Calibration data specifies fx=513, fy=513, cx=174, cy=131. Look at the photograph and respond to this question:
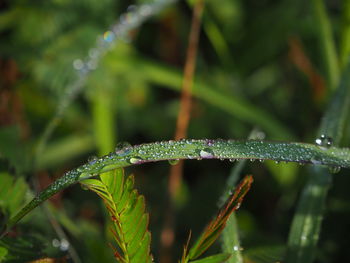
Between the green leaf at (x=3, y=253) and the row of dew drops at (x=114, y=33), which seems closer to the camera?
the green leaf at (x=3, y=253)

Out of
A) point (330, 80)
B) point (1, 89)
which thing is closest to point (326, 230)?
point (330, 80)

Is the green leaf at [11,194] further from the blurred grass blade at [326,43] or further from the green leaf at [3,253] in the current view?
the blurred grass blade at [326,43]

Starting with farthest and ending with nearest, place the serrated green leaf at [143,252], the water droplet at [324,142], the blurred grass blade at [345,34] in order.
Answer: the blurred grass blade at [345,34], the water droplet at [324,142], the serrated green leaf at [143,252]

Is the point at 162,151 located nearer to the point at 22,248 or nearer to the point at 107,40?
the point at 22,248

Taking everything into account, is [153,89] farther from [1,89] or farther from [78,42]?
[1,89]

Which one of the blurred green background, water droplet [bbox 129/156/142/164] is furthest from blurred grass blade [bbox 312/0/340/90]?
water droplet [bbox 129/156/142/164]

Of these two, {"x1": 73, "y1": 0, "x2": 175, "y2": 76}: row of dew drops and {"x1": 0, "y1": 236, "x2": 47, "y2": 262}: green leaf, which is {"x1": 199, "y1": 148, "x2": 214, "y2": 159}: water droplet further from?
{"x1": 73, "y1": 0, "x2": 175, "y2": 76}: row of dew drops

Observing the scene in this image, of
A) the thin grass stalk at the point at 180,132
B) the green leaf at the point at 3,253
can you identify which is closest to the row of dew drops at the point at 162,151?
the green leaf at the point at 3,253
